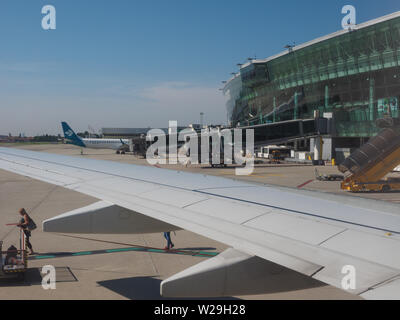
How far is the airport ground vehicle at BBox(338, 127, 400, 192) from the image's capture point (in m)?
23.3

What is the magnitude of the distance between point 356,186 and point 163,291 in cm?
2224

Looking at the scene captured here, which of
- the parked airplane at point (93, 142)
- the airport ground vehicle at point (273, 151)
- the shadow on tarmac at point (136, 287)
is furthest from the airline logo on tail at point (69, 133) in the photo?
the shadow on tarmac at point (136, 287)

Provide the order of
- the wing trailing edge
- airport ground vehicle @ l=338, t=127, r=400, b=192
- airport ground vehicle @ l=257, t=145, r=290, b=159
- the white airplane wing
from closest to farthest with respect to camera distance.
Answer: the white airplane wing, the wing trailing edge, airport ground vehicle @ l=338, t=127, r=400, b=192, airport ground vehicle @ l=257, t=145, r=290, b=159

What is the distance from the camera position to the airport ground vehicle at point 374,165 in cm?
2328

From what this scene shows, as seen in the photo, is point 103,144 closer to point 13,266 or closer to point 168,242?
point 168,242

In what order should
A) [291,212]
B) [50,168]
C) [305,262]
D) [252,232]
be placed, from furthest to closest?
1. [50,168]
2. [291,212]
3. [252,232]
4. [305,262]

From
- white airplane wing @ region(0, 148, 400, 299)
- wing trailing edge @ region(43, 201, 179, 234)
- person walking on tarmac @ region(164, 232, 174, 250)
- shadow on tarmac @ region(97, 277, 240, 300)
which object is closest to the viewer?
white airplane wing @ region(0, 148, 400, 299)

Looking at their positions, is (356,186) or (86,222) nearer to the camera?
(86,222)

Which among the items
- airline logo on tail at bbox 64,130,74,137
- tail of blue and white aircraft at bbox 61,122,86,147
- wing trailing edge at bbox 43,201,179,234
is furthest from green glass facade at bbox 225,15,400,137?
wing trailing edge at bbox 43,201,179,234

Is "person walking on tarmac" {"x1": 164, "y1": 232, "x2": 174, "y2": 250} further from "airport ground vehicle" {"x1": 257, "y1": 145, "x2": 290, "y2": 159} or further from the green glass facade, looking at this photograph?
"airport ground vehicle" {"x1": 257, "y1": 145, "x2": 290, "y2": 159}

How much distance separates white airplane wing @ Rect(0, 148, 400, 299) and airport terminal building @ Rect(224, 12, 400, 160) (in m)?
33.3
